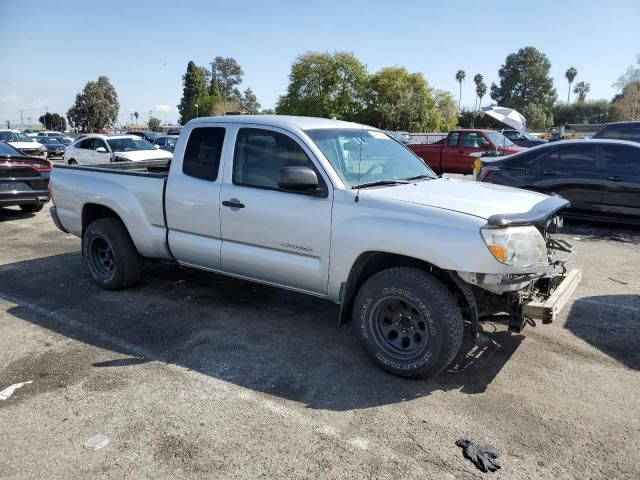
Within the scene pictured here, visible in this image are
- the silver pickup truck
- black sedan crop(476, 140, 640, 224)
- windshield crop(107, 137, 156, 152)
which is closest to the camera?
the silver pickup truck

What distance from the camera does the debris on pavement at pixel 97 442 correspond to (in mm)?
3004

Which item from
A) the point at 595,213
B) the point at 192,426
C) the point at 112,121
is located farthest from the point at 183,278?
the point at 112,121

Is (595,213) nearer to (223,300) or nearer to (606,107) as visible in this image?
(223,300)

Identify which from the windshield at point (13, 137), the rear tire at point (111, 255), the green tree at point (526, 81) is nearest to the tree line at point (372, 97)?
the green tree at point (526, 81)

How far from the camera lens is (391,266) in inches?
160

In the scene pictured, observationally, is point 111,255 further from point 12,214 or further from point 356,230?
point 12,214

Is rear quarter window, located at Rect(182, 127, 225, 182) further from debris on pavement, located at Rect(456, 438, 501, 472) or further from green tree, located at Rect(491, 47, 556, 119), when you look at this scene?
green tree, located at Rect(491, 47, 556, 119)

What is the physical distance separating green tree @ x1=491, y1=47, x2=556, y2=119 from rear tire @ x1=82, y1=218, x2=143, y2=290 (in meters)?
108

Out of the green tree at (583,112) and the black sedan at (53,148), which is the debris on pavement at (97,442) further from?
the green tree at (583,112)

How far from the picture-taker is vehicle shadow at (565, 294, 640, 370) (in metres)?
4.30

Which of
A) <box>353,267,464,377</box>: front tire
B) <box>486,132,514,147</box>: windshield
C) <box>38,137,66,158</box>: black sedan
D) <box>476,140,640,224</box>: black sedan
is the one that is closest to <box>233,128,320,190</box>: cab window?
<box>353,267,464,377</box>: front tire

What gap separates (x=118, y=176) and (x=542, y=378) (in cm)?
460

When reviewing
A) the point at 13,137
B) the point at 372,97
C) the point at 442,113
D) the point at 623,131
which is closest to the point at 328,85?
the point at 372,97

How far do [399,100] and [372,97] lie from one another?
274 cm
